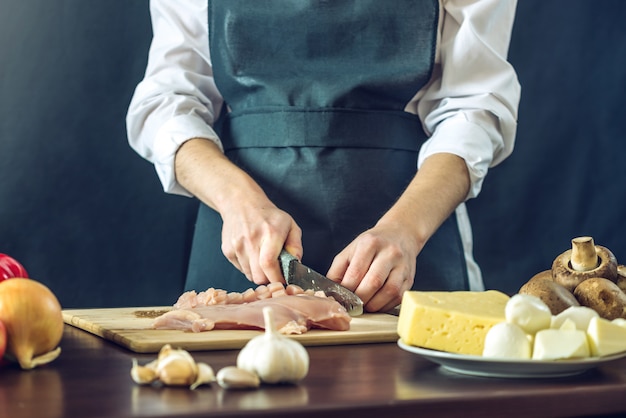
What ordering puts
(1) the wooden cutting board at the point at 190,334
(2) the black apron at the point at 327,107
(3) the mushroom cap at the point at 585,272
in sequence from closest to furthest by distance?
(1) the wooden cutting board at the point at 190,334
(3) the mushroom cap at the point at 585,272
(2) the black apron at the point at 327,107

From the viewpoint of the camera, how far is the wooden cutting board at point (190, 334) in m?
1.14

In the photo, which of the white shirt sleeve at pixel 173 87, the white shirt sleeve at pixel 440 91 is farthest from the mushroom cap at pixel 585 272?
the white shirt sleeve at pixel 173 87

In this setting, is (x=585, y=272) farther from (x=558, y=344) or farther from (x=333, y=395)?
(x=333, y=395)

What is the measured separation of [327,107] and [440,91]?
0.88ft

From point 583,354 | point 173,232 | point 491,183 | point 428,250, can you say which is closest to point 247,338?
point 583,354

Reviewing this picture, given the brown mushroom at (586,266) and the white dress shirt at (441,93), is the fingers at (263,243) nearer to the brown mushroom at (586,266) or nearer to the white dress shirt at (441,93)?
the white dress shirt at (441,93)

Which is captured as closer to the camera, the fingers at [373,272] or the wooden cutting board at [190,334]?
the wooden cutting board at [190,334]

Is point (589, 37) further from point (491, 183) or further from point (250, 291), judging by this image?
point (250, 291)

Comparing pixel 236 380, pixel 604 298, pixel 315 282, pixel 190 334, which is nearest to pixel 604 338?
pixel 604 298

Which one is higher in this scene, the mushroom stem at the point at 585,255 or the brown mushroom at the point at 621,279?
the mushroom stem at the point at 585,255

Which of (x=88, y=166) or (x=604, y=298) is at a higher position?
(x=88, y=166)

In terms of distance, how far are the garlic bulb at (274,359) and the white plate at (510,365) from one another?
5.2 inches

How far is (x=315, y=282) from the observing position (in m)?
1.54

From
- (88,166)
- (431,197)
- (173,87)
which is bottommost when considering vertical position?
(431,197)
